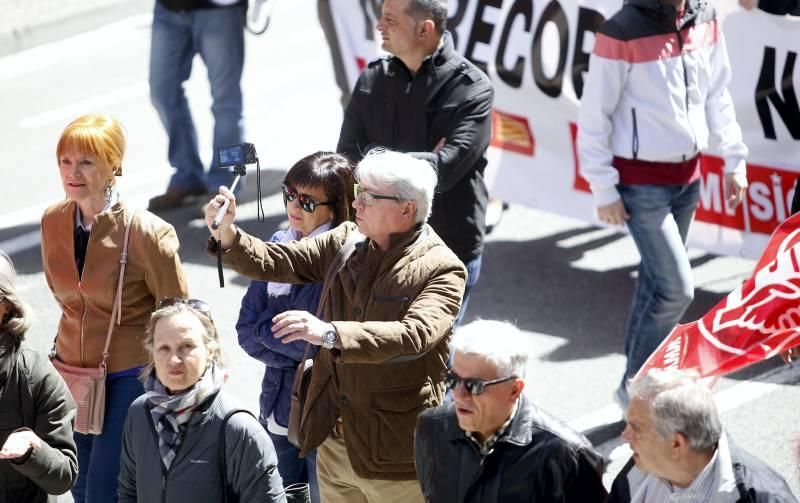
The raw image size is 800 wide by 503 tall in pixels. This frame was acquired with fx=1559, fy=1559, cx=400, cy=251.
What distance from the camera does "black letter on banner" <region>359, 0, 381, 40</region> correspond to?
9.81m

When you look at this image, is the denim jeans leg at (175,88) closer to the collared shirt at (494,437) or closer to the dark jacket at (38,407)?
the dark jacket at (38,407)

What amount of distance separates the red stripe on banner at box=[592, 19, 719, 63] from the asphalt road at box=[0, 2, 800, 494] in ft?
5.67

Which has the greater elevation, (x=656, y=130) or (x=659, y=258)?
(x=656, y=130)

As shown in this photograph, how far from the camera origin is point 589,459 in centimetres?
460

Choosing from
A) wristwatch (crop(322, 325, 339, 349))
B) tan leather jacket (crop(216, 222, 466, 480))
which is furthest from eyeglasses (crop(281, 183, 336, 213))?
wristwatch (crop(322, 325, 339, 349))

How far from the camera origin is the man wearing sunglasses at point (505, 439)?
456 centimetres

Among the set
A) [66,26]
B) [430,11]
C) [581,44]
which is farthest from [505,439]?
[66,26]

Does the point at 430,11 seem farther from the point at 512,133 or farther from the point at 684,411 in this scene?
the point at 684,411

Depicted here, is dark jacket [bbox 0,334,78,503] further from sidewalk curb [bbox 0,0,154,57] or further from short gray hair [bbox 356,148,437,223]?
sidewalk curb [bbox 0,0,154,57]

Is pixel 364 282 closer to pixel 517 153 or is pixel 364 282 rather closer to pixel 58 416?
pixel 58 416

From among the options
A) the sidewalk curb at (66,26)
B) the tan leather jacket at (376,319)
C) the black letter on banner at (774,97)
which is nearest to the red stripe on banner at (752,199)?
the black letter on banner at (774,97)

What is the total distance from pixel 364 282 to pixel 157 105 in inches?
222

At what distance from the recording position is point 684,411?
4.25 meters

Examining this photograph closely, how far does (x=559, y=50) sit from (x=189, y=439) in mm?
4651
